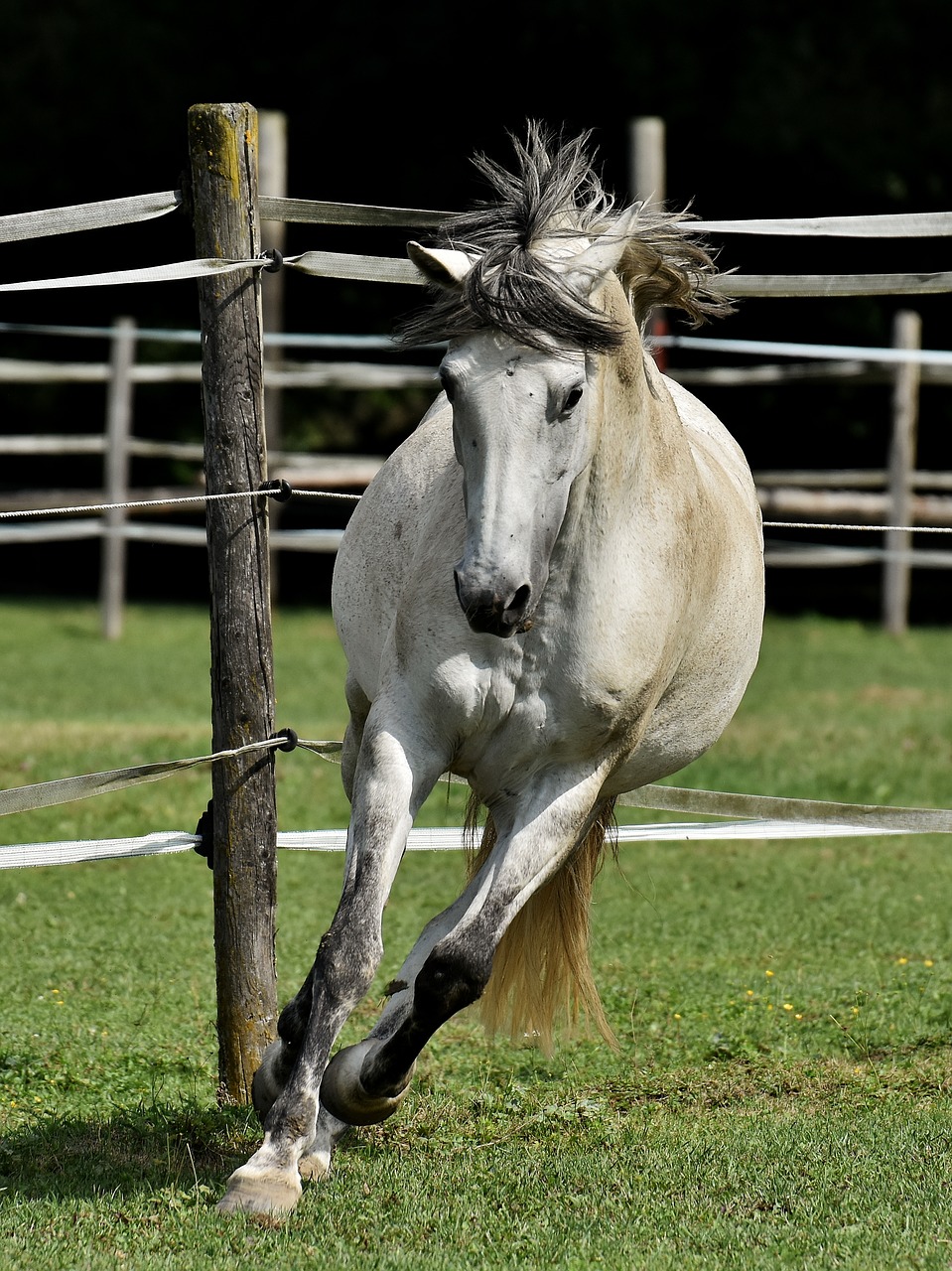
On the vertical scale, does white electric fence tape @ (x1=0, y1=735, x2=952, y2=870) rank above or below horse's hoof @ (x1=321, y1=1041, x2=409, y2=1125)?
above

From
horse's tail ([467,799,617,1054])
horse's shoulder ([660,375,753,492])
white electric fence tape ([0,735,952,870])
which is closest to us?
horse's tail ([467,799,617,1054])

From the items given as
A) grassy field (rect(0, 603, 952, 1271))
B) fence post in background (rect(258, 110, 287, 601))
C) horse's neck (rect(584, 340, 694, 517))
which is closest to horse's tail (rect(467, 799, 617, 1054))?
grassy field (rect(0, 603, 952, 1271))

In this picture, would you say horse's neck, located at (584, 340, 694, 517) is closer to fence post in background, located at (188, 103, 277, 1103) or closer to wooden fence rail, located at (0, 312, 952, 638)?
fence post in background, located at (188, 103, 277, 1103)

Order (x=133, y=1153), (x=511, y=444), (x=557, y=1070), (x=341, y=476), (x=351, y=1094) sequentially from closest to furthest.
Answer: (x=511, y=444)
(x=351, y=1094)
(x=133, y=1153)
(x=557, y=1070)
(x=341, y=476)

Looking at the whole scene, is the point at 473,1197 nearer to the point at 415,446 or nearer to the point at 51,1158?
the point at 51,1158

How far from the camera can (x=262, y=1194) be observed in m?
3.15

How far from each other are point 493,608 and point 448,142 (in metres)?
15.5

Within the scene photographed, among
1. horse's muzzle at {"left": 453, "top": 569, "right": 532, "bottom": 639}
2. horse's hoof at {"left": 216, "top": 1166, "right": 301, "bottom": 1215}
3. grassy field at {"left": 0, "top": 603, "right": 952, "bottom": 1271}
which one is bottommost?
grassy field at {"left": 0, "top": 603, "right": 952, "bottom": 1271}

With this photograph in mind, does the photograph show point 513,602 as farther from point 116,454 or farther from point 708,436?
point 116,454

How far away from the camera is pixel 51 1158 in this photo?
142 inches

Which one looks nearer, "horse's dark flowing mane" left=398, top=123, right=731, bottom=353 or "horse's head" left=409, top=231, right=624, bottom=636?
"horse's head" left=409, top=231, right=624, bottom=636

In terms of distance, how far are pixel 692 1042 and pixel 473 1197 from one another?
1350mm

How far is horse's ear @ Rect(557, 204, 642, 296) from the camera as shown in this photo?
3.23m

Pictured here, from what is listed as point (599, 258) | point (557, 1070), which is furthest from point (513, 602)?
point (557, 1070)
